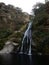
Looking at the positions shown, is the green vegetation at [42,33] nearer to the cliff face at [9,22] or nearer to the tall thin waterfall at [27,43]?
the tall thin waterfall at [27,43]

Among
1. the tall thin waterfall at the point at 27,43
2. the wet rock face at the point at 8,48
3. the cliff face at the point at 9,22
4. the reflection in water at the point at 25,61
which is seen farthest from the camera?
the cliff face at the point at 9,22

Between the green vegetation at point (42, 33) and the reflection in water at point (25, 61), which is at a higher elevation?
Result: the green vegetation at point (42, 33)

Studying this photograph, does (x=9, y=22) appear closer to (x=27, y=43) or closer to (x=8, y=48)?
(x=27, y=43)

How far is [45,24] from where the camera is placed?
50625 millimetres

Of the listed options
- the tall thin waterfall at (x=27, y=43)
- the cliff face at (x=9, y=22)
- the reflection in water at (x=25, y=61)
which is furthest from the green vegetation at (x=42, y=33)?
the reflection in water at (x=25, y=61)

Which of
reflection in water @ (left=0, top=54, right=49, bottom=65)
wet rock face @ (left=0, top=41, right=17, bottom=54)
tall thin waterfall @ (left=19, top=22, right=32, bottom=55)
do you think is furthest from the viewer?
wet rock face @ (left=0, top=41, right=17, bottom=54)

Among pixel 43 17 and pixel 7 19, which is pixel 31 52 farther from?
pixel 7 19

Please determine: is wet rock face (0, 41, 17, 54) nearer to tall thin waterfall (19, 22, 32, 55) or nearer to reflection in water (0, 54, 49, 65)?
tall thin waterfall (19, 22, 32, 55)

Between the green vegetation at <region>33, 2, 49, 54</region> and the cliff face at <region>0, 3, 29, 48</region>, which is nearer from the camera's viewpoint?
the green vegetation at <region>33, 2, 49, 54</region>

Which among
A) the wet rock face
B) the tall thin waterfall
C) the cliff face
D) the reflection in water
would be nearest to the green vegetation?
the tall thin waterfall

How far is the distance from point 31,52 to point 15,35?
8471mm

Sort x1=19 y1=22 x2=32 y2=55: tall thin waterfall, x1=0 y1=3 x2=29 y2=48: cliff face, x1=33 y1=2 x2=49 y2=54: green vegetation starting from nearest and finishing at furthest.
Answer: x1=33 y1=2 x2=49 y2=54: green vegetation, x1=19 y1=22 x2=32 y2=55: tall thin waterfall, x1=0 y1=3 x2=29 y2=48: cliff face

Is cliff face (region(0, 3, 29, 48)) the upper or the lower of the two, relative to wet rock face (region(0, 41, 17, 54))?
upper

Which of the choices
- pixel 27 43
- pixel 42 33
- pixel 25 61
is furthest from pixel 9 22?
pixel 25 61
